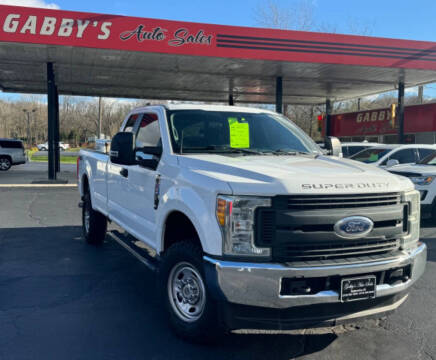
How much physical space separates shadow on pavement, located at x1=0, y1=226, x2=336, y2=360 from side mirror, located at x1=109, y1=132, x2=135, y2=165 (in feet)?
4.96

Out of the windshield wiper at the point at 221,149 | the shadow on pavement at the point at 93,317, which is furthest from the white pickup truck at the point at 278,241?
the shadow on pavement at the point at 93,317

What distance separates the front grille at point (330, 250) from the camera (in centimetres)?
Result: 316

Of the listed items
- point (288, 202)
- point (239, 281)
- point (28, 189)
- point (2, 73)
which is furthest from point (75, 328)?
point (2, 73)

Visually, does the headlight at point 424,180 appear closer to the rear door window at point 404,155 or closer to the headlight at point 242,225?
the rear door window at point 404,155

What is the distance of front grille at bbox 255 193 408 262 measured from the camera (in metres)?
3.15

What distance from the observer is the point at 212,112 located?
4.87 meters

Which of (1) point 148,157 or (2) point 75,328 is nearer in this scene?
(2) point 75,328

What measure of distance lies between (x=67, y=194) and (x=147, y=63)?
20.0 ft

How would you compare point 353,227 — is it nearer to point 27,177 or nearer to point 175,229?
point 175,229

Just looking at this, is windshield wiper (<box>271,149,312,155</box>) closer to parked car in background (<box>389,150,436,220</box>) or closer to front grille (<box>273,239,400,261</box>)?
front grille (<box>273,239,400,261</box>)

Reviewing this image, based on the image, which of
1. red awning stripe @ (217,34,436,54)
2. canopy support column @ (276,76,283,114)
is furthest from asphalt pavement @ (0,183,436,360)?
canopy support column @ (276,76,283,114)

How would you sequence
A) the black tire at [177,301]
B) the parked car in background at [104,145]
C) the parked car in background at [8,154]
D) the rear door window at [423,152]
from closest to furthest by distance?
1. the black tire at [177,301]
2. the parked car in background at [104,145]
3. the rear door window at [423,152]
4. the parked car in background at [8,154]

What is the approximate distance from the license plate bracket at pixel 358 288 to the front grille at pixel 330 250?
19 cm

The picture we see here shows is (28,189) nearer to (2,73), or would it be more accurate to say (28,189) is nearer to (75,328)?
(2,73)
